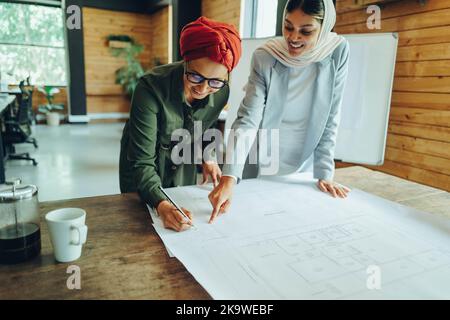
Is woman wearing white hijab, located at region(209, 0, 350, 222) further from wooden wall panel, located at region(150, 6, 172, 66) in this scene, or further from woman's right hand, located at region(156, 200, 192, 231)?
wooden wall panel, located at region(150, 6, 172, 66)

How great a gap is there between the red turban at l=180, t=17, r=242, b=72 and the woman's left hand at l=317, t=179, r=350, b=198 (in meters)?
0.52

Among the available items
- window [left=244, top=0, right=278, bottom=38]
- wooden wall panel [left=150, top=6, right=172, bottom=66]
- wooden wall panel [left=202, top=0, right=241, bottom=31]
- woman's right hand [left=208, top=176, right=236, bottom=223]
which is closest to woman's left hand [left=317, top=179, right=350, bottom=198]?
woman's right hand [left=208, top=176, right=236, bottom=223]

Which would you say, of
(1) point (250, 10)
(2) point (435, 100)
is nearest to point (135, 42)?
(1) point (250, 10)

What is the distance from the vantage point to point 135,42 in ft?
28.4

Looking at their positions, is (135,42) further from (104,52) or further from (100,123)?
(100,123)

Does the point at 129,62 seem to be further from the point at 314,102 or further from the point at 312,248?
the point at 312,248

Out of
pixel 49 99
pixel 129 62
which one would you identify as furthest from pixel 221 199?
pixel 129 62

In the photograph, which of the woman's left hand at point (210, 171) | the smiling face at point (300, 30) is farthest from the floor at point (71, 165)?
the smiling face at point (300, 30)

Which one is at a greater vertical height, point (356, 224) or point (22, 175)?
point (356, 224)

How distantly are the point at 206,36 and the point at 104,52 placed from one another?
8.44 meters

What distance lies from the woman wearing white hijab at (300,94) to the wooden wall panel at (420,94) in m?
1.44

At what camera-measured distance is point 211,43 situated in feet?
3.09

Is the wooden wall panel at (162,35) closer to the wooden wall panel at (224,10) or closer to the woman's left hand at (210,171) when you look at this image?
the wooden wall panel at (224,10)

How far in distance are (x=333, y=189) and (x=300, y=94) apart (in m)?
0.38
